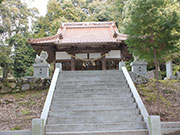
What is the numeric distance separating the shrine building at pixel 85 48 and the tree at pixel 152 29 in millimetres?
4769

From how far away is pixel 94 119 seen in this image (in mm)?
6977

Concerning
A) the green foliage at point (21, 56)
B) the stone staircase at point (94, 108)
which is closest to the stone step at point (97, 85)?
the stone staircase at point (94, 108)

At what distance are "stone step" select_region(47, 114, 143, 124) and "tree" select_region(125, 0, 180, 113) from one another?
2179 millimetres

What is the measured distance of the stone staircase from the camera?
254 inches

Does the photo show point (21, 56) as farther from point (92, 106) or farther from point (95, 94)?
point (92, 106)

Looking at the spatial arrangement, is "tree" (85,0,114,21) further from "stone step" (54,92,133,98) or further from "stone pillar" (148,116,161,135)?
"stone pillar" (148,116,161,135)

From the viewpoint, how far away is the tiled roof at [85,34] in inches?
504

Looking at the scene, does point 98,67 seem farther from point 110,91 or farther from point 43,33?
point 43,33

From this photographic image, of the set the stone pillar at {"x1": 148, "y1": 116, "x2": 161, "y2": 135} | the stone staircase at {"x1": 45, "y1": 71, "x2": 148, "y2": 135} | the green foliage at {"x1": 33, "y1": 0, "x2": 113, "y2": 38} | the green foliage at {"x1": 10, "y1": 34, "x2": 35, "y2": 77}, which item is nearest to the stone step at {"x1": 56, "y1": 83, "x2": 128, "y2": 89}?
the stone staircase at {"x1": 45, "y1": 71, "x2": 148, "y2": 135}

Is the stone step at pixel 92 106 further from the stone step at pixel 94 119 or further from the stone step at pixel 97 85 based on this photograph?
the stone step at pixel 97 85

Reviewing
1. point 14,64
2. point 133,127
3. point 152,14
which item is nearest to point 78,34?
point 152,14

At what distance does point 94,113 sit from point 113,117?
746 millimetres

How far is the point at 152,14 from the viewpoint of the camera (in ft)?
23.8

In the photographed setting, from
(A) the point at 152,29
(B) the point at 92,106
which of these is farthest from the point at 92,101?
(A) the point at 152,29
